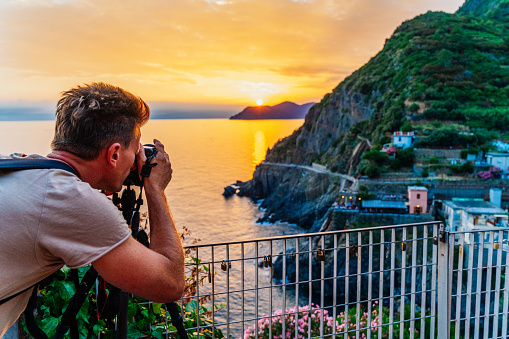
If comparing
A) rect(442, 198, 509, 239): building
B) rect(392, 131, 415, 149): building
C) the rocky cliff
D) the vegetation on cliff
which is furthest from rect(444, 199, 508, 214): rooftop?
rect(392, 131, 415, 149): building

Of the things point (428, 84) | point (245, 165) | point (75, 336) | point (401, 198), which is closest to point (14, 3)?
point (75, 336)

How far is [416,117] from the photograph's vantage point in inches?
1431

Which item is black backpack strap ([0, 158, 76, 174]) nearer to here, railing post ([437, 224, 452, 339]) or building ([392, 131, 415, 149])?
railing post ([437, 224, 452, 339])

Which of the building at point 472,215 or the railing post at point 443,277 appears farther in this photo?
the building at point 472,215

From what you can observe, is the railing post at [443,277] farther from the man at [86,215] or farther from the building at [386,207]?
the building at [386,207]

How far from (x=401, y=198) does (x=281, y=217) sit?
43.4 ft

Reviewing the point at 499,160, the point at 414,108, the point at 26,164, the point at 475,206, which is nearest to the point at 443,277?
the point at 26,164

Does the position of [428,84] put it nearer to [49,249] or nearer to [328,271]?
[328,271]

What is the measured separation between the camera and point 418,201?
25.0 m

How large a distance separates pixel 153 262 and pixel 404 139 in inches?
1327

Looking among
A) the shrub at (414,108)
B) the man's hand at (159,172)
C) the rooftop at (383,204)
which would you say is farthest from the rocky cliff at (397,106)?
the man's hand at (159,172)

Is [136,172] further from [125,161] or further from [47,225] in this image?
[47,225]

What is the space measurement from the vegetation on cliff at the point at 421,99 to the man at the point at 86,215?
1200 inches

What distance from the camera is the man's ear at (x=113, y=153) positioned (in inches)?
44.5
